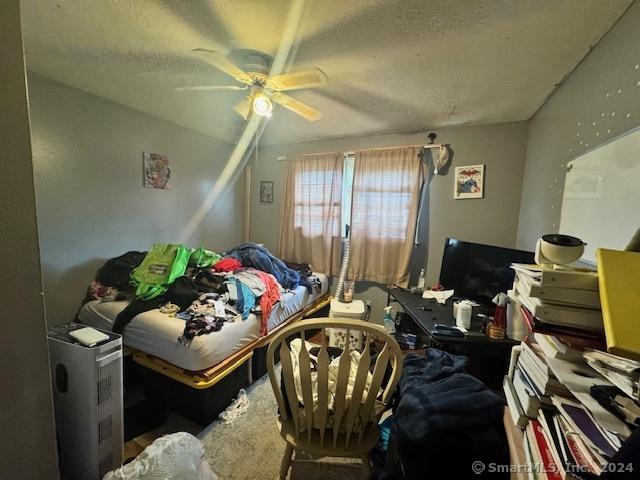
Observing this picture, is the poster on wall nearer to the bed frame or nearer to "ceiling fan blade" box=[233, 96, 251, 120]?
"ceiling fan blade" box=[233, 96, 251, 120]

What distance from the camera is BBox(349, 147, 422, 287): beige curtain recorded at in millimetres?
2807

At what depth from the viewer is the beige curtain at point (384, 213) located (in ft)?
9.21

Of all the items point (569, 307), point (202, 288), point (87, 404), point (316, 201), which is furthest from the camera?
point (316, 201)

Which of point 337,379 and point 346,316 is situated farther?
point 346,316

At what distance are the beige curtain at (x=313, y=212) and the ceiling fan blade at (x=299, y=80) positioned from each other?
1.56 m

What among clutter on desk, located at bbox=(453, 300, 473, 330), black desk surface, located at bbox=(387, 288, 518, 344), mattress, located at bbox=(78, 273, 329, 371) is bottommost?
mattress, located at bbox=(78, 273, 329, 371)

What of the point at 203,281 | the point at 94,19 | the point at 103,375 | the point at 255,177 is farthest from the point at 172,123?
the point at 103,375

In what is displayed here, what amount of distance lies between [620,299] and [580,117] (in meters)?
1.45

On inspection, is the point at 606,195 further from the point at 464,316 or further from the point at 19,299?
the point at 19,299

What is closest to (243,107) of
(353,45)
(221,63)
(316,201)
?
(221,63)

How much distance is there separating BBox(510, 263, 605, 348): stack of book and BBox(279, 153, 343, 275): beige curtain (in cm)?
254

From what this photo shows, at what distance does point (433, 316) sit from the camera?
1.86m

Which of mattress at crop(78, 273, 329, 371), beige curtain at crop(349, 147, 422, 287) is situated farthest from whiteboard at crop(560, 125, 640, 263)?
mattress at crop(78, 273, 329, 371)

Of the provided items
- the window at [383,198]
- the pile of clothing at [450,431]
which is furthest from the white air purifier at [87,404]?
the window at [383,198]
